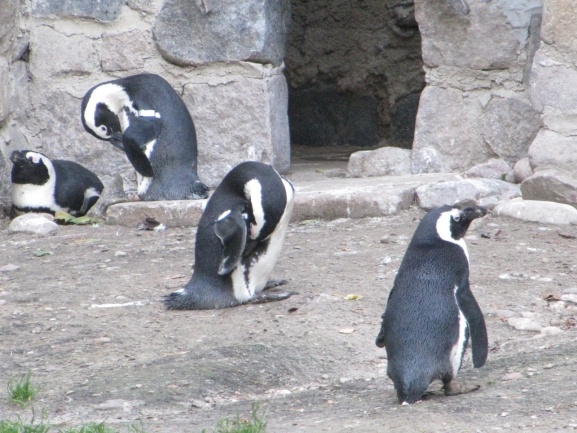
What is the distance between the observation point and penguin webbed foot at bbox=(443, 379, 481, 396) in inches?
130

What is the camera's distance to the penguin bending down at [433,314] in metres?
3.28

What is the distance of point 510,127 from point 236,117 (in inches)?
61.0

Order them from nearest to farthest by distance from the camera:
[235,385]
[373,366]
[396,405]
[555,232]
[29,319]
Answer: [396,405], [235,385], [373,366], [29,319], [555,232]

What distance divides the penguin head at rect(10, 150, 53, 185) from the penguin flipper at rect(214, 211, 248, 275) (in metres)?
2.32

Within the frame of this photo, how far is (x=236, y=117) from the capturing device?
6578 mm

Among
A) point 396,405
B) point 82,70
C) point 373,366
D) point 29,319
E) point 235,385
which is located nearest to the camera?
point 396,405

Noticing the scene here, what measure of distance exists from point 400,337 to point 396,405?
205 millimetres

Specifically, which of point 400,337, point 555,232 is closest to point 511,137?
point 555,232

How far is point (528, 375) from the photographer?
3404 millimetres

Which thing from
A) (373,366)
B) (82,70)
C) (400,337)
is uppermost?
(82,70)

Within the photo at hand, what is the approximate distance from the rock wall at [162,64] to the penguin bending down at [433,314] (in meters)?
3.10

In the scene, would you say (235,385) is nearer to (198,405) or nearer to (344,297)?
(198,405)

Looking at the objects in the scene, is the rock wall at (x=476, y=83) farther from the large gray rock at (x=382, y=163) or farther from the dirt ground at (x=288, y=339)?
the dirt ground at (x=288, y=339)

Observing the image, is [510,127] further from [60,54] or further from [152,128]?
[60,54]
